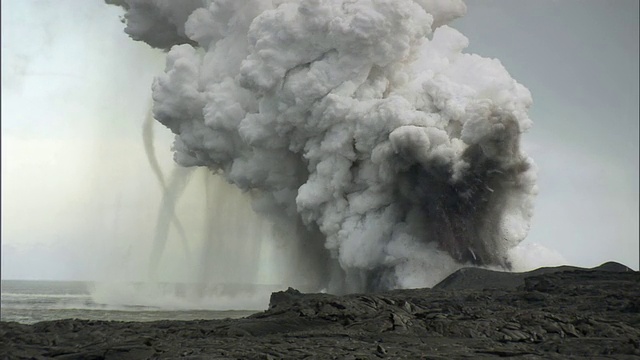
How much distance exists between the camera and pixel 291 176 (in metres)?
46.2

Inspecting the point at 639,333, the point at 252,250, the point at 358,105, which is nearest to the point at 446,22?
the point at 358,105

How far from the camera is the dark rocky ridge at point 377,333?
1886cm

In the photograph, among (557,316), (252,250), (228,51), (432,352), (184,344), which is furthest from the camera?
(252,250)

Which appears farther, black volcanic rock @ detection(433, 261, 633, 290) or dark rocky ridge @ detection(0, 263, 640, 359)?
black volcanic rock @ detection(433, 261, 633, 290)

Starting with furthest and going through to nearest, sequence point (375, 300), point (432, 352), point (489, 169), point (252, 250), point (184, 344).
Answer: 1. point (252, 250)
2. point (489, 169)
3. point (375, 300)
4. point (184, 344)
5. point (432, 352)

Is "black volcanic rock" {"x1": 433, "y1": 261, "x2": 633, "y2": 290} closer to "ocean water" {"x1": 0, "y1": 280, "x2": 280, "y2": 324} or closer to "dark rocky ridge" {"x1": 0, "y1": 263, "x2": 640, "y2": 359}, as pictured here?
"dark rocky ridge" {"x1": 0, "y1": 263, "x2": 640, "y2": 359}

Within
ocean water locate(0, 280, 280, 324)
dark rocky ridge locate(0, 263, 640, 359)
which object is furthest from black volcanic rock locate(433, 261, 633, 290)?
ocean water locate(0, 280, 280, 324)

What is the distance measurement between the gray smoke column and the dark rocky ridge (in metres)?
12.0

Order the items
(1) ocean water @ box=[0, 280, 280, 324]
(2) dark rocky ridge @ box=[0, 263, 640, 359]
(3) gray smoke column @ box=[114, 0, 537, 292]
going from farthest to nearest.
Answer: (1) ocean water @ box=[0, 280, 280, 324], (3) gray smoke column @ box=[114, 0, 537, 292], (2) dark rocky ridge @ box=[0, 263, 640, 359]

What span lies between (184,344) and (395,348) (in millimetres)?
4984

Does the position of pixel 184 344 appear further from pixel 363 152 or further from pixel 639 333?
pixel 363 152

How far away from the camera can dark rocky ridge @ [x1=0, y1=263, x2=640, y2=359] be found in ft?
61.9

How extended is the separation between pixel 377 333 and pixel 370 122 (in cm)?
2050

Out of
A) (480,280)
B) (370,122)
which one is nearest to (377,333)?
(480,280)
